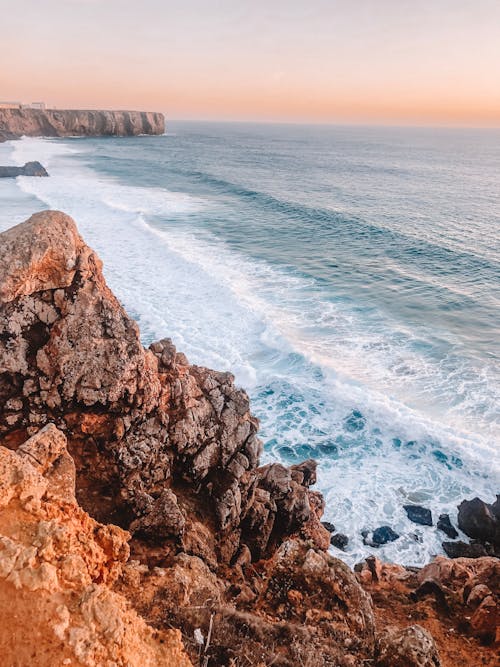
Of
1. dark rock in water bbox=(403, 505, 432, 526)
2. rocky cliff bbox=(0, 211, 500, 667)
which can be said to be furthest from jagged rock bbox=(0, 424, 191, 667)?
dark rock in water bbox=(403, 505, 432, 526)

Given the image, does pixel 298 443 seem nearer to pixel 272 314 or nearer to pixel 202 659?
pixel 272 314

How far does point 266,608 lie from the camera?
337 inches

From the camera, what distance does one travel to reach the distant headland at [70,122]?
139 metres

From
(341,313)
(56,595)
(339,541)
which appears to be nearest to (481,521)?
(339,541)

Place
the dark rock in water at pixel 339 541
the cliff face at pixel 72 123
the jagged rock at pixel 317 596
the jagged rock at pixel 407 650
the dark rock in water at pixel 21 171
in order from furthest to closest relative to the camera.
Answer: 1. the cliff face at pixel 72 123
2. the dark rock in water at pixel 21 171
3. the dark rock in water at pixel 339 541
4. the jagged rock at pixel 317 596
5. the jagged rock at pixel 407 650

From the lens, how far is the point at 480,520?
15.7 m

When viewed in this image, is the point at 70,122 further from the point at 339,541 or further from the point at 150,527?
the point at 150,527

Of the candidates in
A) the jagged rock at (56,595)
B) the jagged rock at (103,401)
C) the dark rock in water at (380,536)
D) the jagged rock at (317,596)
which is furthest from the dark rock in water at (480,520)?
the jagged rock at (56,595)

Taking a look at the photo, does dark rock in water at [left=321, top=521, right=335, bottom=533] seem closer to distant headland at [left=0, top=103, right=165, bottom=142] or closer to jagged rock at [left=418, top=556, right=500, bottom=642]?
jagged rock at [left=418, top=556, right=500, bottom=642]

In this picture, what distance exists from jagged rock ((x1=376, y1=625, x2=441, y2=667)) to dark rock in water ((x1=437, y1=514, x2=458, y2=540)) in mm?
9805

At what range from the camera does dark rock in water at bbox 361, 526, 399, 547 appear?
609 inches

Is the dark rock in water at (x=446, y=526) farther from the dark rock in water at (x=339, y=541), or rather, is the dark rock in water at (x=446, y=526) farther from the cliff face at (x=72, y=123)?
the cliff face at (x=72, y=123)

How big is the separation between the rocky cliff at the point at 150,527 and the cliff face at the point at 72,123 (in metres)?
133

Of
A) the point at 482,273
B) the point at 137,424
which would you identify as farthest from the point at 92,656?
the point at 482,273
